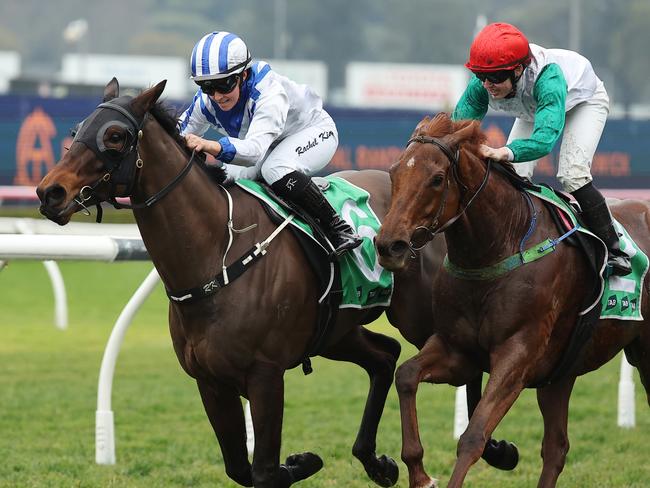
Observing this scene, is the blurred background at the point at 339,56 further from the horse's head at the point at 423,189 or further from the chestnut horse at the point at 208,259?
the horse's head at the point at 423,189

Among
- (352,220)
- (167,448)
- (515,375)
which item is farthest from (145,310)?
(515,375)

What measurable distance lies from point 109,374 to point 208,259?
167 centimetres

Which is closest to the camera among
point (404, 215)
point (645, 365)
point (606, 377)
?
point (404, 215)

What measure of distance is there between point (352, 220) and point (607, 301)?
111cm

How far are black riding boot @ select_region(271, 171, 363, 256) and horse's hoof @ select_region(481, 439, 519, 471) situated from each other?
1.07m

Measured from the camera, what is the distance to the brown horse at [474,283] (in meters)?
4.44

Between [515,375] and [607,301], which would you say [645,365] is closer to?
[607,301]

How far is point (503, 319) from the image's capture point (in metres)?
4.72

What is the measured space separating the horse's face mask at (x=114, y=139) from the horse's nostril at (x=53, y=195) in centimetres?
19

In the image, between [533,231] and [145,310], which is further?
[145,310]

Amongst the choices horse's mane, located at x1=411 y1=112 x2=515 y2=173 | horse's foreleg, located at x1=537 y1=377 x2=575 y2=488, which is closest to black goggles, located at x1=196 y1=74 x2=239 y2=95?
horse's mane, located at x1=411 y1=112 x2=515 y2=173

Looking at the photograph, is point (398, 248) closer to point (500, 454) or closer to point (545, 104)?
point (545, 104)

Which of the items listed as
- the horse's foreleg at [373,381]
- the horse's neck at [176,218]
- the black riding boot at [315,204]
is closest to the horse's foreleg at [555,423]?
the horse's foreleg at [373,381]

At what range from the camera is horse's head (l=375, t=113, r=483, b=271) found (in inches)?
169
